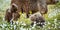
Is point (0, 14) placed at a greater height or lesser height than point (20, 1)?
lesser

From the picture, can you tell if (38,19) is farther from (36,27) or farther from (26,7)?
(26,7)

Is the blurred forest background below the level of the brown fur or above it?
below

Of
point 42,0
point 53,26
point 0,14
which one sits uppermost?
point 42,0

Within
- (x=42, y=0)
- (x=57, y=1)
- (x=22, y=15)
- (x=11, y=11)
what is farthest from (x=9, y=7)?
(x=57, y=1)

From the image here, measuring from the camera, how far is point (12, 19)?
3.40 m

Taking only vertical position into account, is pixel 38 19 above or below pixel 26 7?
below

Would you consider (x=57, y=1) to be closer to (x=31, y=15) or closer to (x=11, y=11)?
(x=31, y=15)

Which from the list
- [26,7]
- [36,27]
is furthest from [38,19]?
[26,7]

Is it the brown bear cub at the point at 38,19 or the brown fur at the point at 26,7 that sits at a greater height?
the brown fur at the point at 26,7

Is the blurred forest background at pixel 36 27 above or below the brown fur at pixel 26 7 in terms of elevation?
below

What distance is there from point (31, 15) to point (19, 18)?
23cm


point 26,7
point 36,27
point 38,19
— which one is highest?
point 26,7

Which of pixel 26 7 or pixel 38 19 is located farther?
pixel 26 7

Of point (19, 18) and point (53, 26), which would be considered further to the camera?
point (19, 18)
